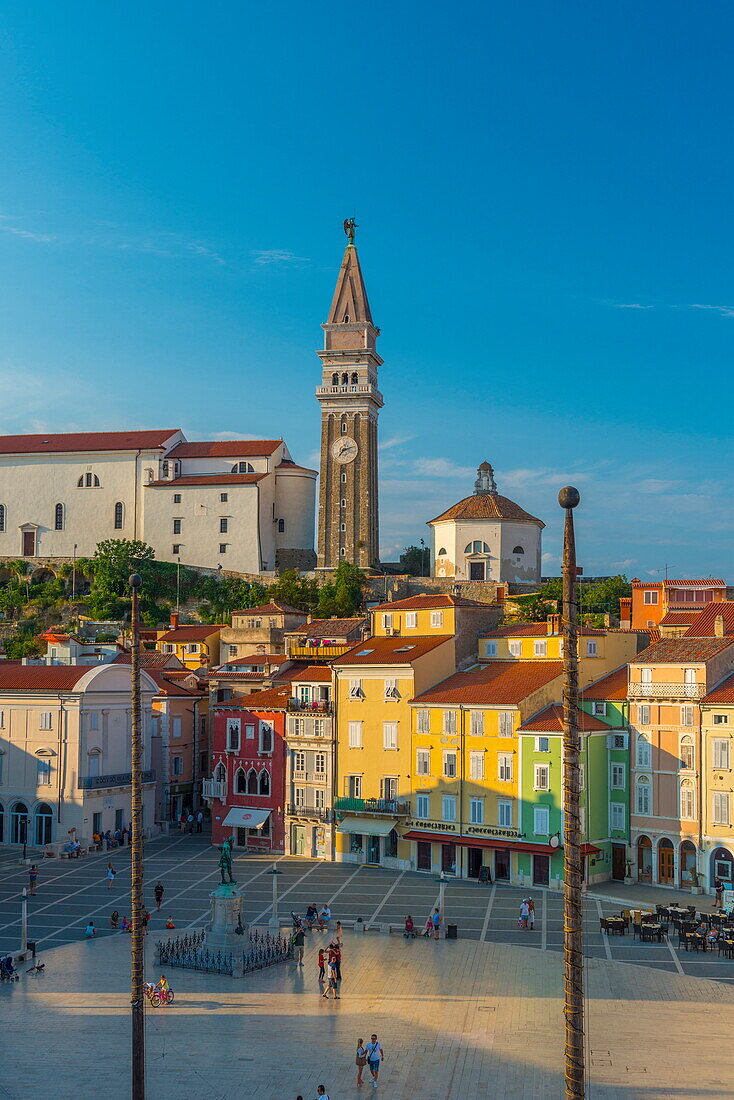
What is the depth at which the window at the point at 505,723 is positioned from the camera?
55.3 m

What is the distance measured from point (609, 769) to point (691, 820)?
476 cm

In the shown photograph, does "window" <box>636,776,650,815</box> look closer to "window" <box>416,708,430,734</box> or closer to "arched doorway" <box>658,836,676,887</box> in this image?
"arched doorway" <box>658,836,676,887</box>

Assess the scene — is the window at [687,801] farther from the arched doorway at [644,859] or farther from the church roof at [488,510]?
the church roof at [488,510]

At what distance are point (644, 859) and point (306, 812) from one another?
58.2ft

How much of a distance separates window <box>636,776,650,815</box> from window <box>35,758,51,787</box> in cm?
3139

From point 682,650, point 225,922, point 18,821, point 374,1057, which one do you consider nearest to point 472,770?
point 682,650

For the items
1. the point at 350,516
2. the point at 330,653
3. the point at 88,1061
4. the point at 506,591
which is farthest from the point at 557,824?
the point at 350,516

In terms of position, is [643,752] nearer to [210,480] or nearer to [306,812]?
[306,812]

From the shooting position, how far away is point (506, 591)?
352 feet

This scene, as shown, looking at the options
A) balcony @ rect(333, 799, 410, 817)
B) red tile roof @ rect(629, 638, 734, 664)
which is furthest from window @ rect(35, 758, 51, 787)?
red tile roof @ rect(629, 638, 734, 664)

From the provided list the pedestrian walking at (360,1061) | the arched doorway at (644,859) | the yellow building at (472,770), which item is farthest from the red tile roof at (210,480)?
the pedestrian walking at (360,1061)

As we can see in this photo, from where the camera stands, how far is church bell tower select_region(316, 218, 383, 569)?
12319 centimetres

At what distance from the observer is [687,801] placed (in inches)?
2048

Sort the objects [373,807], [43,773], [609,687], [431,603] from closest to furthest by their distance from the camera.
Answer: [609,687]
[373,807]
[43,773]
[431,603]
